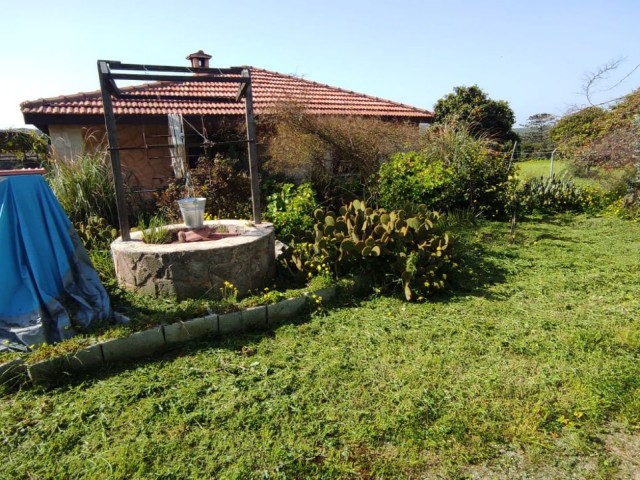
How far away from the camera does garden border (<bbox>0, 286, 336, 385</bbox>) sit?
9.32 ft

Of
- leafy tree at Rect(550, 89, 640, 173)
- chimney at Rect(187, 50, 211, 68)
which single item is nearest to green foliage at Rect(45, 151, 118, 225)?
chimney at Rect(187, 50, 211, 68)

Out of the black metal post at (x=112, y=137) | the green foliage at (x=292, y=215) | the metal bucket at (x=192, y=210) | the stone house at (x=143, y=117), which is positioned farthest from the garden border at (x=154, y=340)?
the stone house at (x=143, y=117)

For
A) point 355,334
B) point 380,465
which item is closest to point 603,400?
point 380,465

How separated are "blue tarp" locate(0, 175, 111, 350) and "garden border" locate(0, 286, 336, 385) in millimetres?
448

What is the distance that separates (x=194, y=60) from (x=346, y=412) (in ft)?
41.5

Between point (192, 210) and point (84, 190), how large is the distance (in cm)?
306

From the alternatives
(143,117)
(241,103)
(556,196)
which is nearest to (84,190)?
(143,117)

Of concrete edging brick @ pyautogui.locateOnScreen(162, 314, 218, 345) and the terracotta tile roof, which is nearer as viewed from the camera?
concrete edging brick @ pyautogui.locateOnScreen(162, 314, 218, 345)

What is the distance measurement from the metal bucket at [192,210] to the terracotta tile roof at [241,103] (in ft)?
8.98

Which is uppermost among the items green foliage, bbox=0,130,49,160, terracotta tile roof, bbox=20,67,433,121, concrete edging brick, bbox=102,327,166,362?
terracotta tile roof, bbox=20,67,433,121

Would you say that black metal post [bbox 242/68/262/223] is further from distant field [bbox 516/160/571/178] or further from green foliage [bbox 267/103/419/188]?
distant field [bbox 516/160/571/178]

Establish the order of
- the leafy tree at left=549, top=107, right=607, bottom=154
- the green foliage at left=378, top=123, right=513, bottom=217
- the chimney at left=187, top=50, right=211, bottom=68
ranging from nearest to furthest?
1. the green foliage at left=378, top=123, right=513, bottom=217
2. the leafy tree at left=549, top=107, right=607, bottom=154
3. the chimney at left=187, top=50, right=211, bottom=68

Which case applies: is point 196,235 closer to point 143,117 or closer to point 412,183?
point 412,183

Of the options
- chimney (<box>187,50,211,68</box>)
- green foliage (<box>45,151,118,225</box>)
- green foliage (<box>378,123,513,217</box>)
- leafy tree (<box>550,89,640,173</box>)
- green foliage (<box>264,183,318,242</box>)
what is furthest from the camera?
chimney (<box>187,50,211,68</box>)
